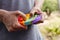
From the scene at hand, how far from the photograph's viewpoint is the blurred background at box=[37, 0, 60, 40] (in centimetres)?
338

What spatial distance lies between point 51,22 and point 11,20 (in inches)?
117

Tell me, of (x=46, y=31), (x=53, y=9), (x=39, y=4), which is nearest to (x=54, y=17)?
(x=53, y=9)

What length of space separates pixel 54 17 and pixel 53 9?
1.19 feet

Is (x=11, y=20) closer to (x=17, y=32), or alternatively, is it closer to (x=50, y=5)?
(x=17, y=32)

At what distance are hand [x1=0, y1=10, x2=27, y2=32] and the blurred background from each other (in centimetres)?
160

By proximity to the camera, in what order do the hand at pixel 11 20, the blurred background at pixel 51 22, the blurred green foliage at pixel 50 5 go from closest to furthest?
the hand at pixel 11 20 → the blurred background at pixel 51 22 → the blurred green foliage at pixel 50 5

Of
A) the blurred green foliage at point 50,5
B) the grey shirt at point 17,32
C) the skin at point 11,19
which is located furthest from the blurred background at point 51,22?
the skin at point 11,19

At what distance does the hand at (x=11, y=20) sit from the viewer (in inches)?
36.3

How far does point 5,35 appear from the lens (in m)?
1.04

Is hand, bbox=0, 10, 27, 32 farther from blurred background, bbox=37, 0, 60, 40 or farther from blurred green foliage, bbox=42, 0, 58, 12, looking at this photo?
blurred green foliage, bbox=42, 0, 58, 12

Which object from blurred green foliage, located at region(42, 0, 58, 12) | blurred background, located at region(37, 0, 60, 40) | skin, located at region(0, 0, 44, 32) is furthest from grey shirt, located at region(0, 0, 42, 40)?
blurred green foliage, located at region(42, 0, 58, 12)

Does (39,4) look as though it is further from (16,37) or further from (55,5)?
(55,5)

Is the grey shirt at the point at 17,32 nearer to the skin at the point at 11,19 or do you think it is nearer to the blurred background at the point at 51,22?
the skin at the point at 11,19

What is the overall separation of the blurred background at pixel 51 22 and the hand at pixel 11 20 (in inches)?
63.0
